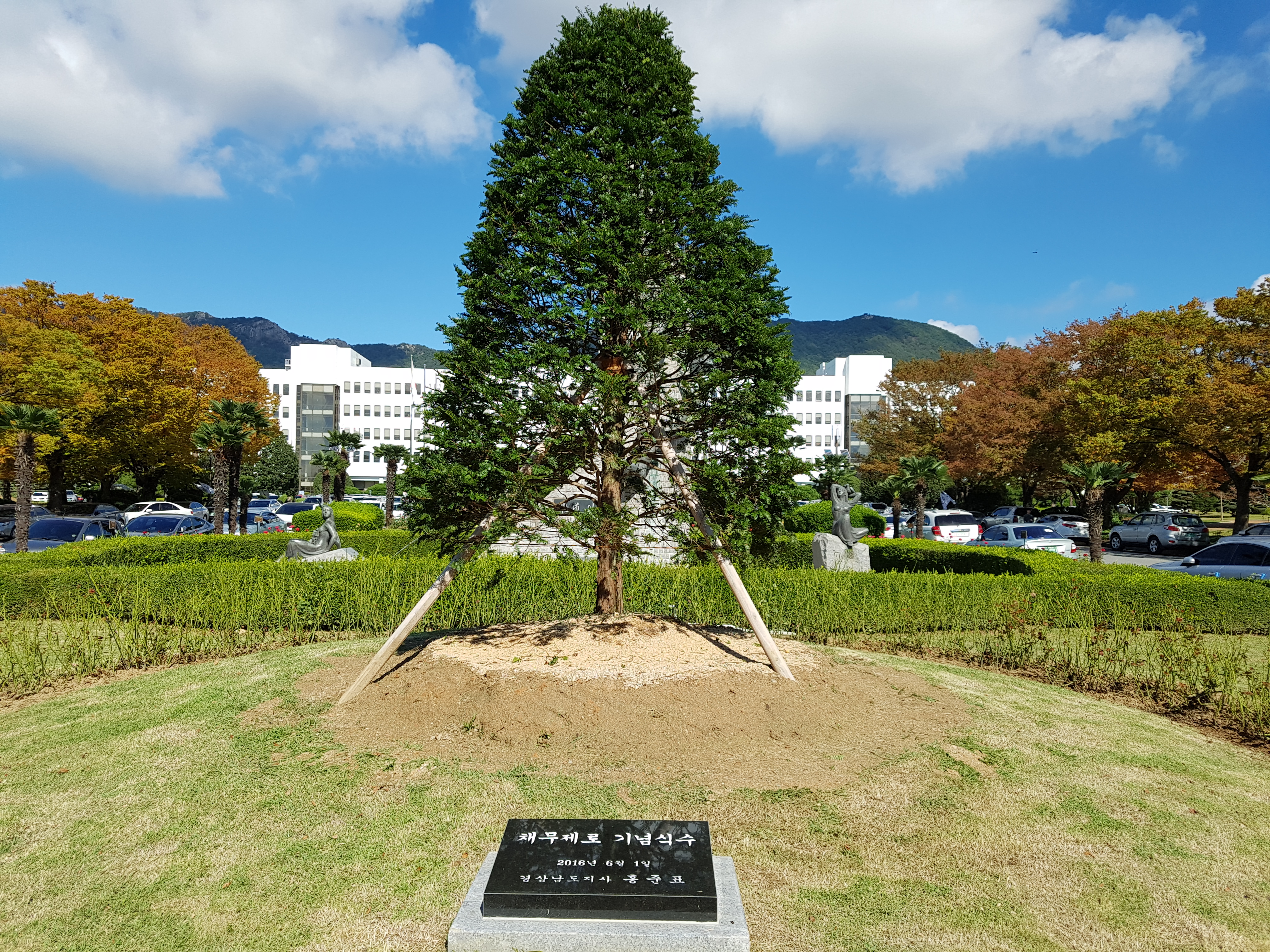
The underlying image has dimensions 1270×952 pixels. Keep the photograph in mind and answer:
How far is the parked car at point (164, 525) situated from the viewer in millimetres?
24469

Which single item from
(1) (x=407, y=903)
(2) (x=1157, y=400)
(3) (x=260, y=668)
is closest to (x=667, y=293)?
(1) (x=407, y=903)

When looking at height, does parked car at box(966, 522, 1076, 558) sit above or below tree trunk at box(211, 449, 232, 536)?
below

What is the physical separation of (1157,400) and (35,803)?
112 ft

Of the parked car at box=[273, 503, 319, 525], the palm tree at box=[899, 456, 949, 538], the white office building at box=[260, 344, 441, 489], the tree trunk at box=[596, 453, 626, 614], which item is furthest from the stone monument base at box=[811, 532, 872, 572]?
the white office building at box=[260, 344, 441, 489]

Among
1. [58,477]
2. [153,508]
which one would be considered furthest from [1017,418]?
[58,477]

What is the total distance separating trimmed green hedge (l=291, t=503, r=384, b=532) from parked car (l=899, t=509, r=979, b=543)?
18697 mm

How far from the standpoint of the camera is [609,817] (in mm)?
5062

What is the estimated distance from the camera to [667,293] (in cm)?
693

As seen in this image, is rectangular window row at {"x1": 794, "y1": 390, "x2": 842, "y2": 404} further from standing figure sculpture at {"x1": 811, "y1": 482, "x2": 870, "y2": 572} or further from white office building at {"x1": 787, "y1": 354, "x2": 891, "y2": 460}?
standing figure sculpture at {"x1": 811, "y1": 482, "x2": 870, "y2": 572}

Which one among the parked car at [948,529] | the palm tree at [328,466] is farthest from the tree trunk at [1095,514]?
the palm tree at [328,466]

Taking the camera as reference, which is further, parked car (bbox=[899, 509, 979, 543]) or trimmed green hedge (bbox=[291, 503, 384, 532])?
parked car (bbox=[899, 509, 979, 543])

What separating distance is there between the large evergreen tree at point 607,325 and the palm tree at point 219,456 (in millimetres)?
19532

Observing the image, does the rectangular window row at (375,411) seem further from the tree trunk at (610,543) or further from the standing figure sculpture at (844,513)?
the tree trunk at (610,543)

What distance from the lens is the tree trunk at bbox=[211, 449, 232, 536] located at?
23.9 m
